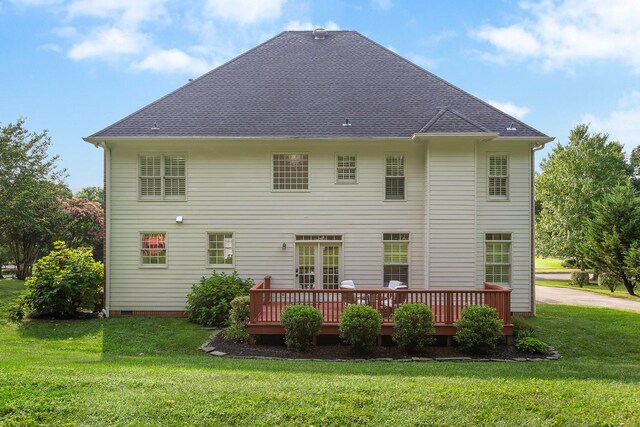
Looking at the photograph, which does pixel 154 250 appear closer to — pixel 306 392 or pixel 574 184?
pixel 306 392

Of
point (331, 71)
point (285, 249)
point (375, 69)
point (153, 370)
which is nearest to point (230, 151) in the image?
point (285, 249)

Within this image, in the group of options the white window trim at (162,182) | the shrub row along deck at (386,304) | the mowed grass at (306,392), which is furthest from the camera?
the white window trim at (162,182)

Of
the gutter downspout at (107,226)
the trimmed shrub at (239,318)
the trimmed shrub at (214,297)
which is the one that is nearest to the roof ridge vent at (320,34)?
the gutter downspout at (107,226)

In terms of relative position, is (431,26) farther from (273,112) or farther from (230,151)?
(230,151)

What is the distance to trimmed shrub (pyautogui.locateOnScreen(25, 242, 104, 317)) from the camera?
39.1 ft

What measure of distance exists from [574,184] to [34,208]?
3531 cm

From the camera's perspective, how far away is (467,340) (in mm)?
8914

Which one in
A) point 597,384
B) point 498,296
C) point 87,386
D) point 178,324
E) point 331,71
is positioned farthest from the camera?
point 331,71

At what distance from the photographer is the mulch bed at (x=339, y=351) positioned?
8.83 m

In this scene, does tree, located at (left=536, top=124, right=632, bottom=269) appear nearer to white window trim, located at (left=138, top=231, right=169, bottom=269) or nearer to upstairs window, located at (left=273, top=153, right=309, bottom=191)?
upstairs window, located at (left=273, top=153, right=309, bottom=191)

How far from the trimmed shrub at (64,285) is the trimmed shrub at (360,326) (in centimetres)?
838

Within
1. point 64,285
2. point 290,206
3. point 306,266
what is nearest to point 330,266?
point 306,266

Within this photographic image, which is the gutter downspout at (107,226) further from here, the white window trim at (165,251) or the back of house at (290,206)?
the white window trim at (165,251)

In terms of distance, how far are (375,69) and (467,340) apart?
33.6 ft
